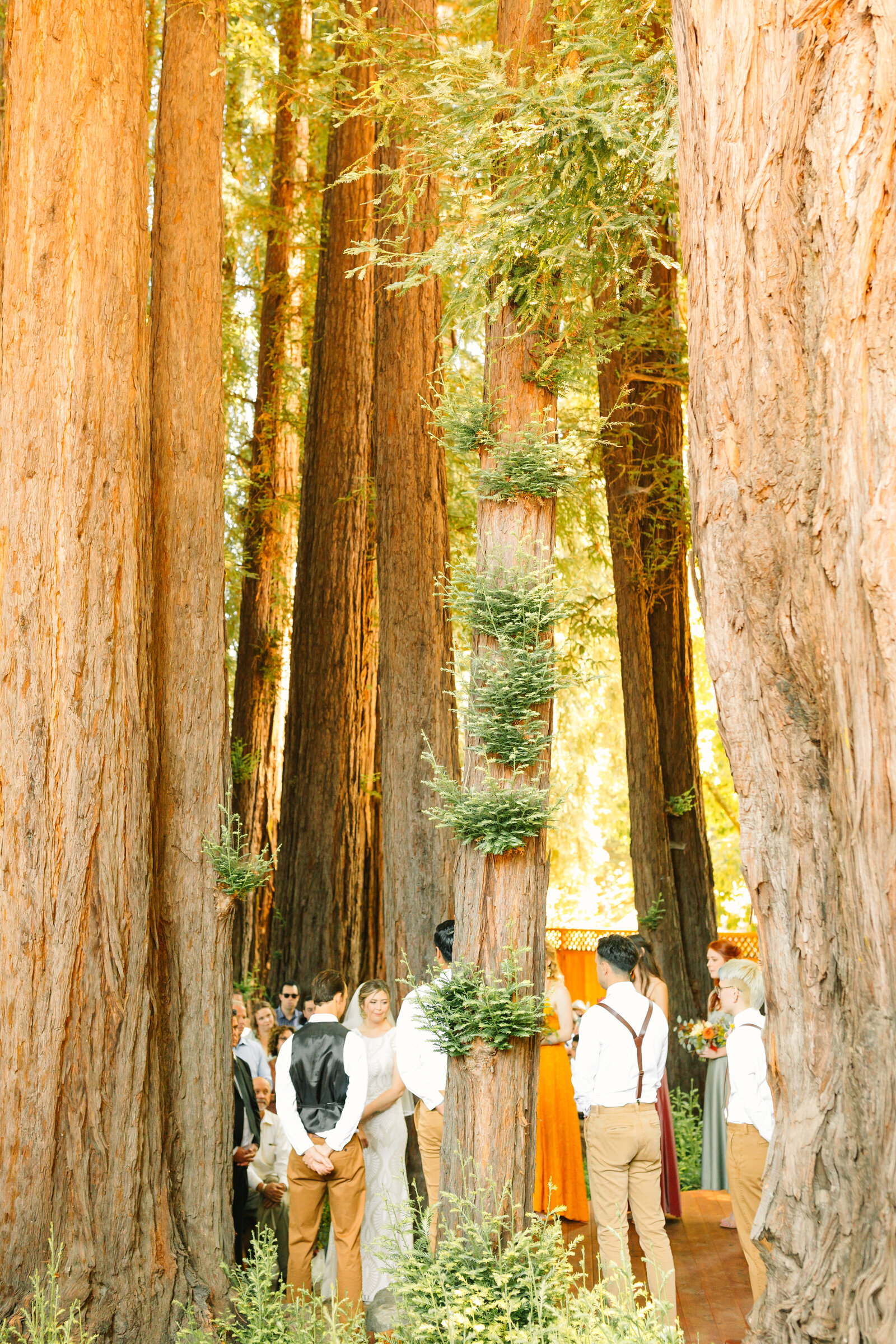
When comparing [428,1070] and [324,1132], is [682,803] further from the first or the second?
[324,1132]

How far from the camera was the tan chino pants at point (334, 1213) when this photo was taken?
565 cm

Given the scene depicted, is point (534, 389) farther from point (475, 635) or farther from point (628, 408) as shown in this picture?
point (628, 408)

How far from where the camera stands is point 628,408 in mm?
10711

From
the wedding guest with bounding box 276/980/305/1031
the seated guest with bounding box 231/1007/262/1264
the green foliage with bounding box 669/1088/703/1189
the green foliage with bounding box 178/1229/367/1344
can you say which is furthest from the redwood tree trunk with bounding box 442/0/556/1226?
the green foliage with bounding box 669/1088/703/1189

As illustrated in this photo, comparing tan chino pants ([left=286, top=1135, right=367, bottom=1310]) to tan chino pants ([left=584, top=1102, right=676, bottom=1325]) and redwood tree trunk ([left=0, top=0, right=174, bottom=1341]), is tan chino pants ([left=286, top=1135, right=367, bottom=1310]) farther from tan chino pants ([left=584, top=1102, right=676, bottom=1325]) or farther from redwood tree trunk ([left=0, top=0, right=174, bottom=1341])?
tan chino pants ([left=584, top=1102, right=676, bottom=1325])

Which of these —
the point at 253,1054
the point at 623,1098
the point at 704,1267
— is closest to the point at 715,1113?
the point at 704,1267

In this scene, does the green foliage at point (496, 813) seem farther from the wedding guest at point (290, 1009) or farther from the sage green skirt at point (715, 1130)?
the wedding guest at point (290, 1009)

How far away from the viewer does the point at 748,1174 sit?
5457 millimetres

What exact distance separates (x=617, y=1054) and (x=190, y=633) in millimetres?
3188

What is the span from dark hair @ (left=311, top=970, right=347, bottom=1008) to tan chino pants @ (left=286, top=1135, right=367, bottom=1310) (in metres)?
0.69

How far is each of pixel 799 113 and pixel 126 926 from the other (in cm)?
423

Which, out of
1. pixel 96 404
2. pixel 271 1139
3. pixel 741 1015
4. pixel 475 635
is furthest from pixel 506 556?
pixel 271 1139

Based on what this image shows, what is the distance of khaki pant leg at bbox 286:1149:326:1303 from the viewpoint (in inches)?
223

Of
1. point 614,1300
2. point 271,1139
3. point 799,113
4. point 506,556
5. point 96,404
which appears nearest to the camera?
point 799,113
